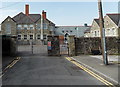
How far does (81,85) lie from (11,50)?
15.5 metres

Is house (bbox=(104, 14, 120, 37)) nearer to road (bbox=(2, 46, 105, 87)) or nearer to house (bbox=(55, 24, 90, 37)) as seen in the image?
house (bbox=(55, 24, 90, 37))

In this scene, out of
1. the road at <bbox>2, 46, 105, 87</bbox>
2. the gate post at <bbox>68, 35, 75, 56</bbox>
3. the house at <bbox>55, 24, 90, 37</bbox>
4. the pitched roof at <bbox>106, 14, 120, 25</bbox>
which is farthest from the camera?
the house at <bbox>55, 24, 90, 37</bbox>

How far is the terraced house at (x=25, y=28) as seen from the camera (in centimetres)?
5750

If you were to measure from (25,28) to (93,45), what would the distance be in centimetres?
3960

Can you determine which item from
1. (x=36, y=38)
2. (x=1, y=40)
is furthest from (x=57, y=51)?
(x=36, y=38)

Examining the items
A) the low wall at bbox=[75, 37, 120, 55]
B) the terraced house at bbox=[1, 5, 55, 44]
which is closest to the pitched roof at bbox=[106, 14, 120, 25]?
the low wall at bbox=[75, 37, 120, 55]

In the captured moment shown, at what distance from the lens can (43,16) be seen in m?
59.5

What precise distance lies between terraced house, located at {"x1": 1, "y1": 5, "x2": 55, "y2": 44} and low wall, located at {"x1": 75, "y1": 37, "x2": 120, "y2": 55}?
35291 mm

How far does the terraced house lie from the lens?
57497 mm

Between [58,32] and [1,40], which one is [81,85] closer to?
[1,40]

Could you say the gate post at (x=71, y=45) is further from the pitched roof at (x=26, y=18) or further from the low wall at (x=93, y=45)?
the pitched roof at (x=26, y=18)

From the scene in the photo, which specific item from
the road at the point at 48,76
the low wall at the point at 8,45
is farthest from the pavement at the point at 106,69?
the low wall at the point at 8,45

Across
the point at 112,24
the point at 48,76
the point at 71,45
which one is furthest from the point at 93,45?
the point at 112,24

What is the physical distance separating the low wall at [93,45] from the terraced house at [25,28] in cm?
3529
